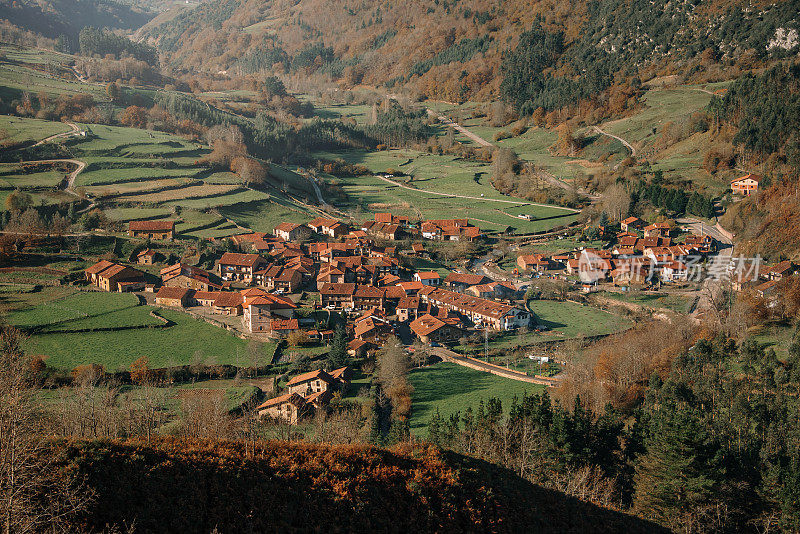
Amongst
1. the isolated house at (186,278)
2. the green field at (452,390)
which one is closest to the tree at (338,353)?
the green field at (452,390)

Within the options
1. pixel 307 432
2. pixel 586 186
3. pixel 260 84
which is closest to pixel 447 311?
pixel 307 432

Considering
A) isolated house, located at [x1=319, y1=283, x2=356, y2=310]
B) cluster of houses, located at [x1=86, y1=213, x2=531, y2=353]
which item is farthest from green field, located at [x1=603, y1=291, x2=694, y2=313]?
isolated house, located at [x1=319, y1=283, x2=356, y2=310]

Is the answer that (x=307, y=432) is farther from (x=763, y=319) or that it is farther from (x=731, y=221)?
(x=731, y=221)

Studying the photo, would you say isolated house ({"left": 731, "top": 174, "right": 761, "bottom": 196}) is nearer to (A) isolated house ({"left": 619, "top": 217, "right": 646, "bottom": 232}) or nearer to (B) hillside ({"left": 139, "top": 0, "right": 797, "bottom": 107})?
(A) isolated house ({"left": 619, "top": 217, "right": 646, "bottom": 232})

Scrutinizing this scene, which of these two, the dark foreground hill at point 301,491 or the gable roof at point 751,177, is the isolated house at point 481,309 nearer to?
the dark foreground hill at point 301,491

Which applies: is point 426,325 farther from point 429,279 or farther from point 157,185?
point 157,185

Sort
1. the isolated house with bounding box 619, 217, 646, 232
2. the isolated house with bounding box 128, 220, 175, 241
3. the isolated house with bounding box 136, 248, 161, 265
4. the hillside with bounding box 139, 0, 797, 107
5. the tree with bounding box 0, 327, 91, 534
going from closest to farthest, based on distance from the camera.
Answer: the tree with bounding box 0, 327, 91, 534
the isolated house with bounding box 136, 248, 161, 265
the isolated house with bounding box 128, 220, 175, 241
the isolated house with bounding box 619, 217, 646, 232
the hillside with bounding box 139, 0, 797, 107

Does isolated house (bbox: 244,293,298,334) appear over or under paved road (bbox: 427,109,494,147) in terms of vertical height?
under
